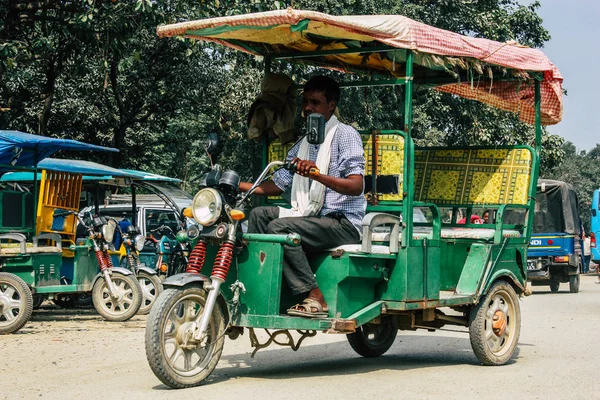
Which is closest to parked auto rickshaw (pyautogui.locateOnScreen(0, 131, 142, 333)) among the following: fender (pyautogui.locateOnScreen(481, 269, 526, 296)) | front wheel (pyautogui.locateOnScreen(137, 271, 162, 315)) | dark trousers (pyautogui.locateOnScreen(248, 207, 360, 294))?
front wheel (pyautogui.locateOnScreen(137, 271, 162, 315))

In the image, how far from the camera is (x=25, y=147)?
40.7 ft

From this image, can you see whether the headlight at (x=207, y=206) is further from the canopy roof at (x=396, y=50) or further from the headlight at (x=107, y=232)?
the headlight at (x=107, y=232)

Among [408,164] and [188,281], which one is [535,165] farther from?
[188,281]

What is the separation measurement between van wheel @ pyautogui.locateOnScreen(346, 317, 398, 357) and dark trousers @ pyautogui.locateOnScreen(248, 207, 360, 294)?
1.60 m

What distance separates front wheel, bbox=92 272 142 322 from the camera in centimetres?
1250

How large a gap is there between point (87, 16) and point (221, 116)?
32.0ft

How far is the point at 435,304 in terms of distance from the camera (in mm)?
7590

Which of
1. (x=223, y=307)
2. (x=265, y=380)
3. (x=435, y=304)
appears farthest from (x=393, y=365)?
(x=223, y=307)

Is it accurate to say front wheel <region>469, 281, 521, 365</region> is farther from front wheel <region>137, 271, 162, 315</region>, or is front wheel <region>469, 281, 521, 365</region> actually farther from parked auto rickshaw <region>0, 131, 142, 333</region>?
front wheel <region>137, 271, 162, 315</region>

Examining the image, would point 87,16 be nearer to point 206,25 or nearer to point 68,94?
point 206,25

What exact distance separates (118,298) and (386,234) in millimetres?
5664

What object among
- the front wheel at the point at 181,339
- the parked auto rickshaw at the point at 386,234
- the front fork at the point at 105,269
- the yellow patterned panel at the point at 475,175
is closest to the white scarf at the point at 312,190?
the parked auto rickshaw at the point at 386,234

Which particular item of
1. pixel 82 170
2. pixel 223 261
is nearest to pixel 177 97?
pixel 82 170

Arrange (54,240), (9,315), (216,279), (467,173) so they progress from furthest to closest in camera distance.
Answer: (54,240) < (9,315) < (467,173) < (216,279)
